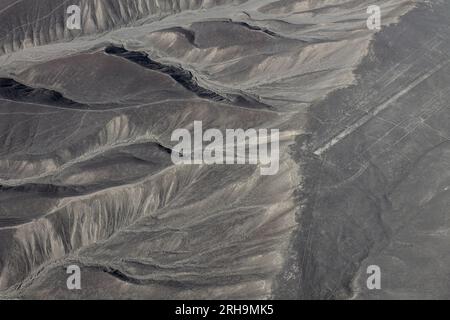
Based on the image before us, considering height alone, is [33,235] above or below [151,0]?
below

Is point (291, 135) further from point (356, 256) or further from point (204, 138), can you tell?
point (356, 256)

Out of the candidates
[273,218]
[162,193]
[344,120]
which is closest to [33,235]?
[162,193]

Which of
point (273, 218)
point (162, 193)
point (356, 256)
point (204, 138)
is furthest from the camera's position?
point (204, 138)

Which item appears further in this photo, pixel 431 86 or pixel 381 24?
pixel 381 24
